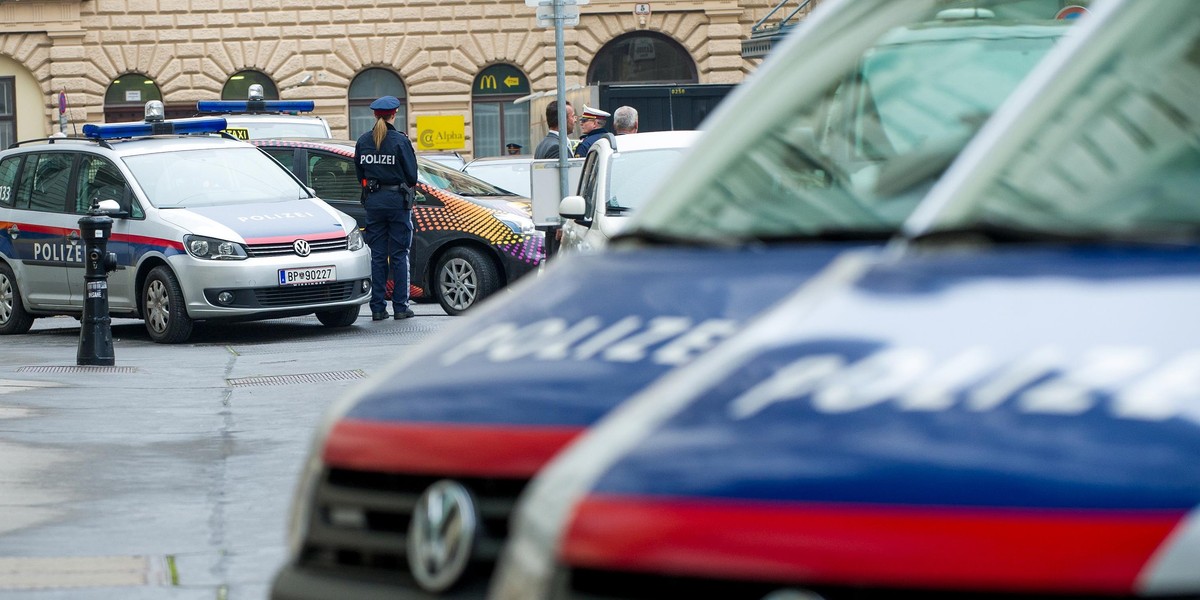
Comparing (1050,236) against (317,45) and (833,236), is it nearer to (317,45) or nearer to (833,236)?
(833,236)

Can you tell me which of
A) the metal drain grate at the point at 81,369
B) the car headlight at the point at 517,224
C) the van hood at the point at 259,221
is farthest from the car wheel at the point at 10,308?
the car headlight at the point at 517,224

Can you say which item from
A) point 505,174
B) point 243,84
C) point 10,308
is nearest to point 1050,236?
point 10,308

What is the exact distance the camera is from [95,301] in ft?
43.3

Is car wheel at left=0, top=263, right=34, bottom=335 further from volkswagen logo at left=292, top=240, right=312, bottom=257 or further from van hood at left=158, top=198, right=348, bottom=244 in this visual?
volkswagen logo at left=292, top=240, right=312, bottom=257

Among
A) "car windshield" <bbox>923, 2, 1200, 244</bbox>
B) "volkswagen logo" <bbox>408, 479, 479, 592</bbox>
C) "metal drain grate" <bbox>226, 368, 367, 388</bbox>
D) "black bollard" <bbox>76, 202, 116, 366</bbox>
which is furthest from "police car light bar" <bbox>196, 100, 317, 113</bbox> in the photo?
"car windshield" <bbox>923, 2, 1200, 244</bbox>

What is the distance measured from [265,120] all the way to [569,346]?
1827 centimetres

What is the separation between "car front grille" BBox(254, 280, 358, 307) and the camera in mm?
14781

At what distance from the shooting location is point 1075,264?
2.30 m

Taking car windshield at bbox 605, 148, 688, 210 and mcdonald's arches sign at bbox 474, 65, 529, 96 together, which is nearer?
car windshield at bbox 605, 148, 688, 210

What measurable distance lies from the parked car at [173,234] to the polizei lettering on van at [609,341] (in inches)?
467

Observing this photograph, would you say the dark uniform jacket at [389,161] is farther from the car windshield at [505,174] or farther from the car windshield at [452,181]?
the car windshield at [505,174]

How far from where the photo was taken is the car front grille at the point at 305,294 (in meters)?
14.8

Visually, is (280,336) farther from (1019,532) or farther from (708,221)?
(1019,532)

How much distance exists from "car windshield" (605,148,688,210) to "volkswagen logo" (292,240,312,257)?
2849 mm
